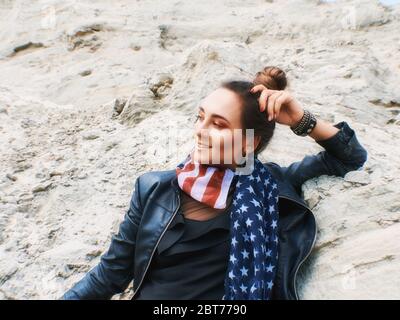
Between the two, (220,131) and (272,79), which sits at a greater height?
(272,79)

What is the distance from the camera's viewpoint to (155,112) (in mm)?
4555

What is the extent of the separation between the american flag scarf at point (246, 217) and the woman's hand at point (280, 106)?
30 centimetres

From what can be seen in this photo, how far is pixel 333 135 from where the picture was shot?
243cm

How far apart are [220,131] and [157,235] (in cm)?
62

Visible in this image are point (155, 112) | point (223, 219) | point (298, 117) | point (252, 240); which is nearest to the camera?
point (252, 240)

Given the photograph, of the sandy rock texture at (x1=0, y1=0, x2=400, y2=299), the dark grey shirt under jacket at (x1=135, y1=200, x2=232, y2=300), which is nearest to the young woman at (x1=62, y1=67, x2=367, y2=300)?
the dark grey shirt under jacket at (x1=135, y1=200, x2=232, y2=300)

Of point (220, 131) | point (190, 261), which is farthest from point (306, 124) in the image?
point (190, 261)

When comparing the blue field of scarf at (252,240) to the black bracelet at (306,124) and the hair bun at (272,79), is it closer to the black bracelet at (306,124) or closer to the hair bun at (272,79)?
the black bracelet at (306,124)

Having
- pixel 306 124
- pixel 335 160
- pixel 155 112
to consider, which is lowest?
pixel 155 112

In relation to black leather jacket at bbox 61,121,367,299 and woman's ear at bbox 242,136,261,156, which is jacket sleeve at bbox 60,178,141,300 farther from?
woman's ear at bbox 242,136,261,156

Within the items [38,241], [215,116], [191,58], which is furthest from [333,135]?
[191,58]

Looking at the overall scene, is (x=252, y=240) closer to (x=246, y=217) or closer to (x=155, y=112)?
(x=246, y=217)

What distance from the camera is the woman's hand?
227 centimetres
